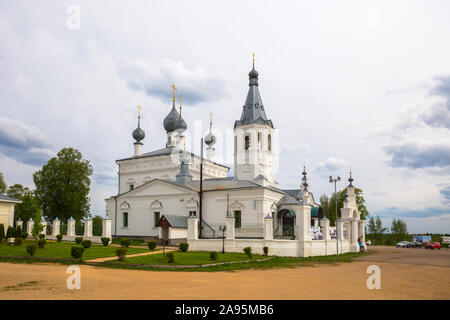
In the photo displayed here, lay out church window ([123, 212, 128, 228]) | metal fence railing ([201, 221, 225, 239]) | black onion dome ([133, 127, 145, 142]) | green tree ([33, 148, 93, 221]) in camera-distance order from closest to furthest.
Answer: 1. metal fence railing ([201, 221, 225, 239])
2. church window ([123, 212, 128, 228])
3. green tree ([33, 148, 93, 221])
4. black onion dome ([133, 127, 145, 142])

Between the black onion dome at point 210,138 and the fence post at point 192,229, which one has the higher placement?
the black onion dome at point 210,138

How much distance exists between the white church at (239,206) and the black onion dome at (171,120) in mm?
3576

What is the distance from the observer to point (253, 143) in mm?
32594

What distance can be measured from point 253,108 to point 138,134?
15324 mm

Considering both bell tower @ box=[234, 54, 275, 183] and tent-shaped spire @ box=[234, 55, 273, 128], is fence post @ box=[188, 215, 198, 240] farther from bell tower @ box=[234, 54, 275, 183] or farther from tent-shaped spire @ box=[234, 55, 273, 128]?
tent-shaped spire @ box=[234, 55, 273, 128]

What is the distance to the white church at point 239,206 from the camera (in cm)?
2598

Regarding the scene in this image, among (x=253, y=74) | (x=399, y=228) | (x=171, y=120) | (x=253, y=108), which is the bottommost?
(x=399, y=228)

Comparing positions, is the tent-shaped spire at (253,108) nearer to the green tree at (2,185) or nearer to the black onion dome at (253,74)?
the black onion dome at (253,74)

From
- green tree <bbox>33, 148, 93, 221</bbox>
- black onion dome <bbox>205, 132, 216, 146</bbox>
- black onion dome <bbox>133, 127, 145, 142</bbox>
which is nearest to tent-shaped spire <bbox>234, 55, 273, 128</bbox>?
black onion dome <bbox>205, 132, 216, 146</bbox>

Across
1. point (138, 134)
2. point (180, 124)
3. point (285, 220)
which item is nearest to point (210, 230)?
point (285, 220)

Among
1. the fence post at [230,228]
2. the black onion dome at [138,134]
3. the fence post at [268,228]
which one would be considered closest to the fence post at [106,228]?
the fence post at [230,228]

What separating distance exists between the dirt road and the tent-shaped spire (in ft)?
65.9

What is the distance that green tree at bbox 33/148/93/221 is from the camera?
126 ft

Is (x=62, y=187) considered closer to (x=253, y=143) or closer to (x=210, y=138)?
(x=210, y=138)
